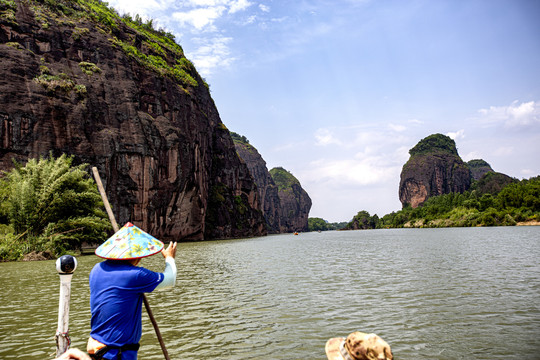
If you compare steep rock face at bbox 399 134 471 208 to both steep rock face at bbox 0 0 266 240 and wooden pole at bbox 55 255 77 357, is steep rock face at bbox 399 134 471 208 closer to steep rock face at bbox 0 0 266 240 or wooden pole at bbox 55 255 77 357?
steep rock face at bbox 0 0 266 240

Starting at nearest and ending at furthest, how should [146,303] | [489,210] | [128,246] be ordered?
[128,246]
[146,303]
[489,210]

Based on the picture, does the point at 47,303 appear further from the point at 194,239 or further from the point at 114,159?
the point at 194,239

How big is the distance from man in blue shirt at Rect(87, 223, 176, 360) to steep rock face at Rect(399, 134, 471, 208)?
623 ft

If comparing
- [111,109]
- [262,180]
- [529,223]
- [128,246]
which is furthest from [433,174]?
[128,246]

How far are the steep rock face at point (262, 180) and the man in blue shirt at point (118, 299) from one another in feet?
499

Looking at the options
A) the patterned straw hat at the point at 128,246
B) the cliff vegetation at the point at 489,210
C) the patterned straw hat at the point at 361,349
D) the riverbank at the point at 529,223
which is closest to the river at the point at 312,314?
the patterned straw hat at the point at 128,246

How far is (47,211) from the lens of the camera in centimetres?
2431

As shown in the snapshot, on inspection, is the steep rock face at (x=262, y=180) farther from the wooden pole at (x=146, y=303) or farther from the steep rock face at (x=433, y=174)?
the wooden pole at (x=146, y=303)

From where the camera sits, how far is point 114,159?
44.1m

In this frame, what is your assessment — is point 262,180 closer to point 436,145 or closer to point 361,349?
point 436,145

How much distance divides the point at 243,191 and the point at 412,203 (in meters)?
123

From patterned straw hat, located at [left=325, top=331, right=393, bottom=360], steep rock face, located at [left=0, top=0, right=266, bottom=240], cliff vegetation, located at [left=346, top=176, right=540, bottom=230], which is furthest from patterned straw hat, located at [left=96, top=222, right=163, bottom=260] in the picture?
cliff vegetation, located at [left=346, top=176, right=540, bottom=230]

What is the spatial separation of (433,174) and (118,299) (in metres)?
195

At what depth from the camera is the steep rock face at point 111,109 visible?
37.5 metres
